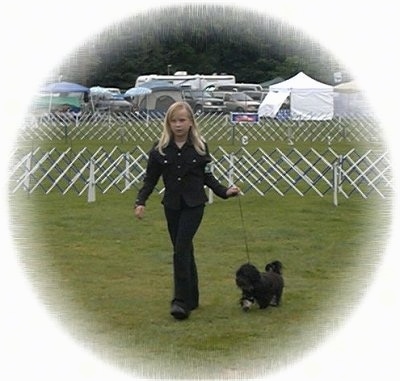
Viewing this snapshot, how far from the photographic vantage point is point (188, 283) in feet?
18.1

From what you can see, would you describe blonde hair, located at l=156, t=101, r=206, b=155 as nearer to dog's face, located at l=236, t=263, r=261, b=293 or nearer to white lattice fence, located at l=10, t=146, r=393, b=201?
dog's face, located at l=236, t=263, r=261, b=293

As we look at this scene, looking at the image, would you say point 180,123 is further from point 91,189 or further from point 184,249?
point 91,189

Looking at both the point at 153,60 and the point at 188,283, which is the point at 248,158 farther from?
the point at 153,60

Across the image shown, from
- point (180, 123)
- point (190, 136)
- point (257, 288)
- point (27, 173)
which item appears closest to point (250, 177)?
point (27, 173)

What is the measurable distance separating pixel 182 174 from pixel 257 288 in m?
0.98

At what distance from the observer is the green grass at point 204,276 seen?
4.64 meters

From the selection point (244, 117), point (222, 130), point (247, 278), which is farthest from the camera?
point (222, 130)

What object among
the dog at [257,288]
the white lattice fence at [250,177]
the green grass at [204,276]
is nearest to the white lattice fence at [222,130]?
the white lattice fence at [250,177]

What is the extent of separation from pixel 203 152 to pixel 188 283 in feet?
2.89

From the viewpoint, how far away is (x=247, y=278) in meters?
5.76

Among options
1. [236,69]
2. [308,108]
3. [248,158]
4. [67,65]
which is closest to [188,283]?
[236,69]

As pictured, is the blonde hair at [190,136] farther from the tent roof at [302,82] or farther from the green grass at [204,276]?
the green grass at [204,276]

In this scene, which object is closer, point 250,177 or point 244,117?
point 250,177

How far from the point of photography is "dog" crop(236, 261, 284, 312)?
5686 mm
